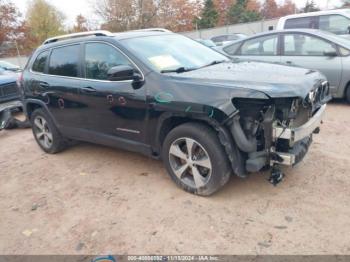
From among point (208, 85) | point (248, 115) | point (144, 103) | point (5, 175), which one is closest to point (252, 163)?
point (248, 115)

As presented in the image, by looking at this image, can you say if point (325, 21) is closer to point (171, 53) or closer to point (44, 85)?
point (171, 53)

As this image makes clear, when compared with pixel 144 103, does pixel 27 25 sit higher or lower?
higher

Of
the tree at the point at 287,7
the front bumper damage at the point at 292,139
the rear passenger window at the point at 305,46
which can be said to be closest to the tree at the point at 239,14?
the tree at the point at 287,7

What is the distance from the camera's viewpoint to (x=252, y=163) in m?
3.04

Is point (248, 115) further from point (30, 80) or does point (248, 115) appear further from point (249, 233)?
point (30, 80)

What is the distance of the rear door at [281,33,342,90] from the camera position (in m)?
6.07

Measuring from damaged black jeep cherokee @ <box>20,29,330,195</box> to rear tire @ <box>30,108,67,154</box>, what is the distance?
0.52 feet

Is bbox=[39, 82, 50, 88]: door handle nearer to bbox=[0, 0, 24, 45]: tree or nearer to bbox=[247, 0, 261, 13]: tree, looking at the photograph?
bbox=[0, 0, 24, 45]: tree

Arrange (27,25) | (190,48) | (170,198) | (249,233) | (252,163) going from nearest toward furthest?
(249,233), (252,163), (170,198), (190,48), (27,25)

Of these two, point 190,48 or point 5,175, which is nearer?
point 190,48

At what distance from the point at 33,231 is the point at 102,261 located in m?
1.08

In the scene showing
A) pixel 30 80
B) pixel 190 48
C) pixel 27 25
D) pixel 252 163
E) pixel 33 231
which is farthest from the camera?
pixel 27 25

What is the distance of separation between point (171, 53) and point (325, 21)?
6483 mm

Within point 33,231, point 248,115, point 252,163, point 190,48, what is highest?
point 190,48
